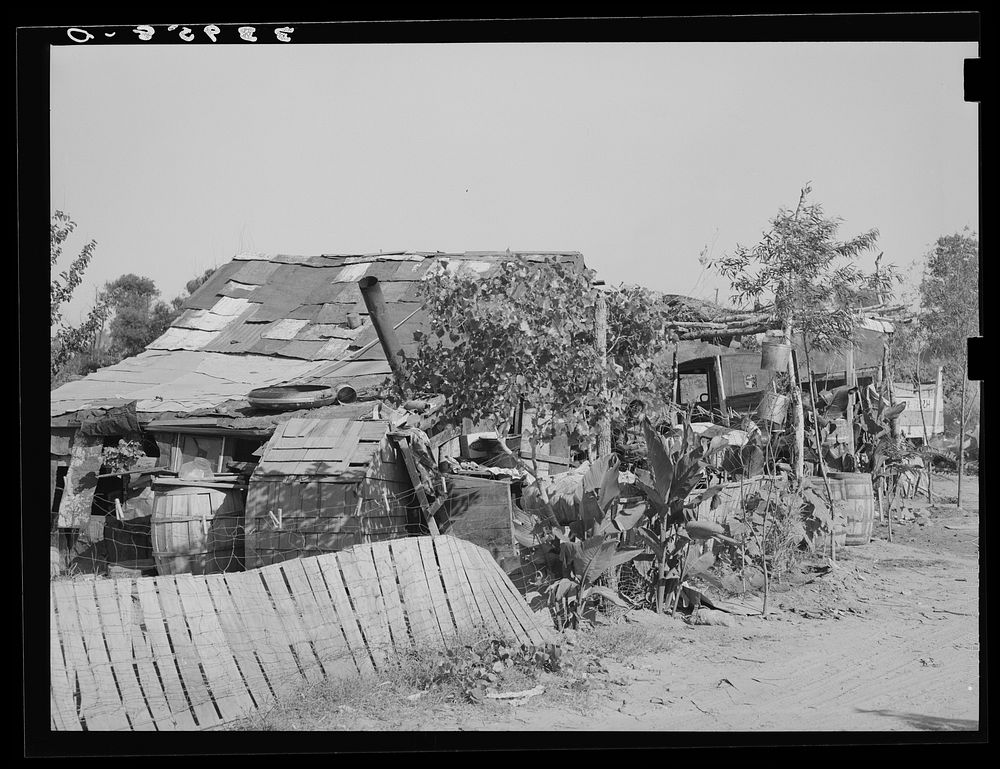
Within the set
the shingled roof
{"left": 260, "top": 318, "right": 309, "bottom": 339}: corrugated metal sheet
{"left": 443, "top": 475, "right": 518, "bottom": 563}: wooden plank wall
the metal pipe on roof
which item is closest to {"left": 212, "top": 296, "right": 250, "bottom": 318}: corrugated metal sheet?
the shingled roof

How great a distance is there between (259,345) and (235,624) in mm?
5768

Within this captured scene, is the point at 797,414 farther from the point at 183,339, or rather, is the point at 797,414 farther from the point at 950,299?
the point at 183,339

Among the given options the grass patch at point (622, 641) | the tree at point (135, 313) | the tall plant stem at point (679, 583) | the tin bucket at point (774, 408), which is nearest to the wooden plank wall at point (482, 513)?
the grass patch at point (622, 641)

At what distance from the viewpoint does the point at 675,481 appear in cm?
654

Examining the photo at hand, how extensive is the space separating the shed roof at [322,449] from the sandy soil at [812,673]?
8.10 feet

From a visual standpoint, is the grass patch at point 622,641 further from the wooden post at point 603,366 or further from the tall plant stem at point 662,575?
the wooden post at point 603,366

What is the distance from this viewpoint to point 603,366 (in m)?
6.39

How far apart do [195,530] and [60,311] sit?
9.19 ft

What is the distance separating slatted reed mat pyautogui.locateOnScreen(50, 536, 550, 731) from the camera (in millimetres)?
4570

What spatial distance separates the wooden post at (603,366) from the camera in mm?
6402

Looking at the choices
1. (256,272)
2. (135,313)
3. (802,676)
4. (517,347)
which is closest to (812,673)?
(802,676)

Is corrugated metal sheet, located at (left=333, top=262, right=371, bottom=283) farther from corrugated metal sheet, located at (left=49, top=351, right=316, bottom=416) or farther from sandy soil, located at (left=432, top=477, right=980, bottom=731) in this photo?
sandy soil, located at (left=432, top=477, right=980, bottom=731)

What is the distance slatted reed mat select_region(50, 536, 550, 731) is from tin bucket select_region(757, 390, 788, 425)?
4404 mm
